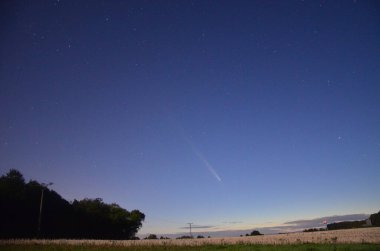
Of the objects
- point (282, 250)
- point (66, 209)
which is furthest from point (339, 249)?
point (66, 209)

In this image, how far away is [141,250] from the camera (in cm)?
3638

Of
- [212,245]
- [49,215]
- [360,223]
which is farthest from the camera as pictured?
[360,223]

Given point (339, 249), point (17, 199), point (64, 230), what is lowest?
point (339, 249)

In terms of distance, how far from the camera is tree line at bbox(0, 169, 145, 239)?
68000 millimetres

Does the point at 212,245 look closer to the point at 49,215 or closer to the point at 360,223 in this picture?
the point at 49,215

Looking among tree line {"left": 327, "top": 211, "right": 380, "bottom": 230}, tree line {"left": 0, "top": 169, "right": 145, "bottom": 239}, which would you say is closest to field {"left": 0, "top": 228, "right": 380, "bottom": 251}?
tree line {"left": 0, "top": 169, "right": 145, "bottom": 239}

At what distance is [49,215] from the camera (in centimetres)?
7975

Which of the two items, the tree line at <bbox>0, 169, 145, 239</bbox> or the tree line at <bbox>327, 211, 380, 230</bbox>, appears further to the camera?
the tree line at <bbox>327, 211, 380, 230</bbox>

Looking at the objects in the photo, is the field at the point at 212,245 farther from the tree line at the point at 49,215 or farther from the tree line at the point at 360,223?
the tree line at the point at 360,223

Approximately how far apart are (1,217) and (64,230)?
20782 millimetres

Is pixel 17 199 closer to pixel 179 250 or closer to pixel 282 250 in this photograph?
pixel 179 250

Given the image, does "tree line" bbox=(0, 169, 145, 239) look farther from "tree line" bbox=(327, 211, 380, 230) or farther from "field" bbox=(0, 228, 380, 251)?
"tree line" bbox=(327, 211, 380, 230)

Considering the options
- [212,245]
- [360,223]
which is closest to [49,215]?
[212,245]

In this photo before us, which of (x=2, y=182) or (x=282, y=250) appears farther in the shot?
(x=2, y=182)
